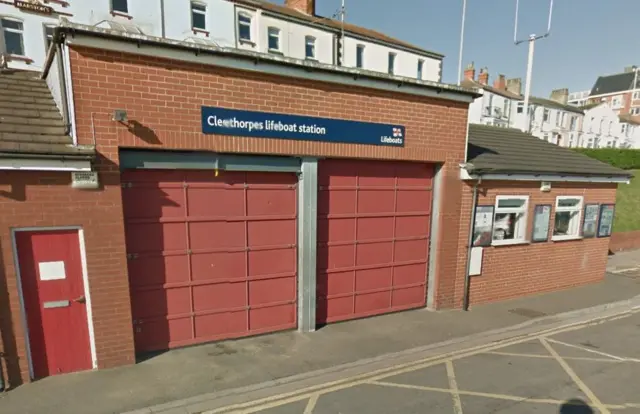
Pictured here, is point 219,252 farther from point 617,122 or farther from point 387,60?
point 617,122

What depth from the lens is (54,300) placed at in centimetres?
432

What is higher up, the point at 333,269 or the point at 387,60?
the point at 387,60

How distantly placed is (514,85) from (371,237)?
41.0m

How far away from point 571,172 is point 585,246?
2.41m

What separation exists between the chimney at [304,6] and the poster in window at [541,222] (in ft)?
69.0

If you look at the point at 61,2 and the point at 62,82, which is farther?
the point at 61,2

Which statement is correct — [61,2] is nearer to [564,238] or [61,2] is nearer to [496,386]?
[496,386]

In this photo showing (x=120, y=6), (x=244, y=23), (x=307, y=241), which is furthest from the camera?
(x=244, y=23)

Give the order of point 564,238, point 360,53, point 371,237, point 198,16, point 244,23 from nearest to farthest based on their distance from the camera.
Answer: point 371,237 → point 564,238 → point 198,16 → point 244,23 → point 360,53

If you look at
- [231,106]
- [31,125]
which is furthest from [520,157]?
[31,125]

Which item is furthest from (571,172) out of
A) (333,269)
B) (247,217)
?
(247,217)

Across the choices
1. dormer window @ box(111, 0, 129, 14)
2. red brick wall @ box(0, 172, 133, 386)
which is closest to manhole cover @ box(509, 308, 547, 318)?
red brick wall @ box(0, 172, 133, 386)

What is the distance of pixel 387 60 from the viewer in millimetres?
26266

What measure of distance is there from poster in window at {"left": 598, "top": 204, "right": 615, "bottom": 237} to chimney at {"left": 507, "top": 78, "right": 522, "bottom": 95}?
3488 cm
